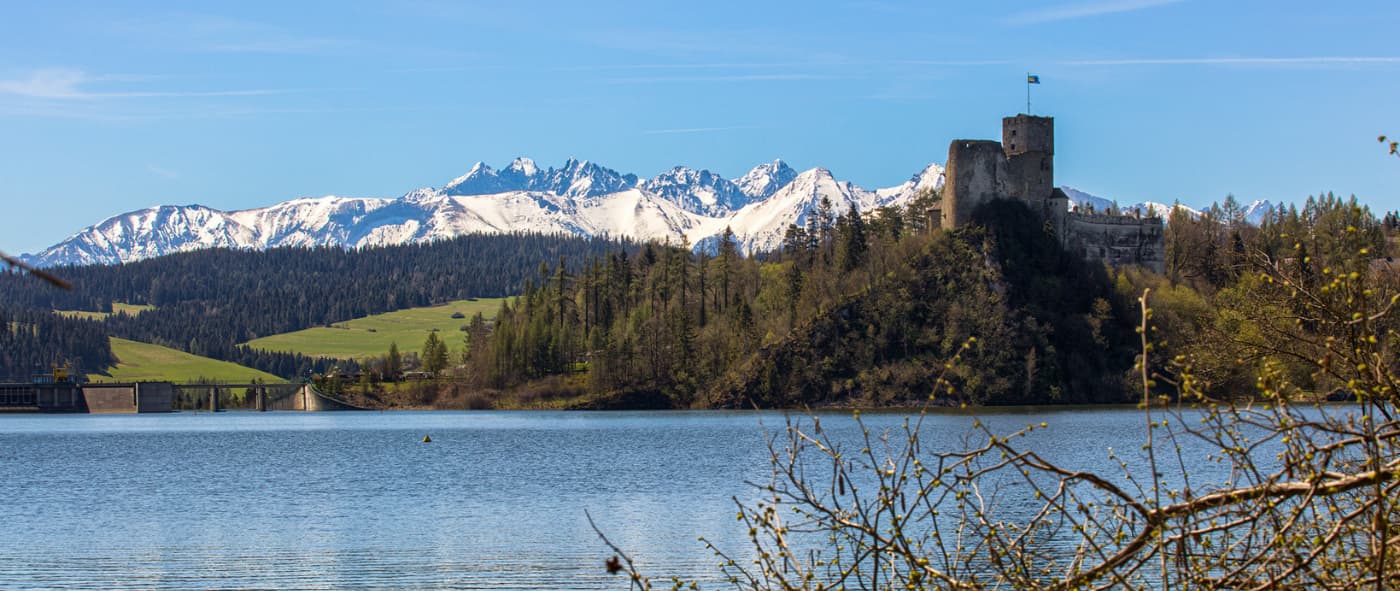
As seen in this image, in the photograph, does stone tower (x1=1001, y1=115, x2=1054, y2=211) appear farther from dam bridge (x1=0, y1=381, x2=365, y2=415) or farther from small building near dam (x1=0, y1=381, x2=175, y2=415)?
small building near dam (x1=0, y1=381, x2=175, y2=415)

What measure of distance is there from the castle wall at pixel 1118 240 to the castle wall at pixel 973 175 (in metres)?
7.98

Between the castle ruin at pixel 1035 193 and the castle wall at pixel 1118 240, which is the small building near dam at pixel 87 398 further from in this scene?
the castle wall at pixel 1118 240

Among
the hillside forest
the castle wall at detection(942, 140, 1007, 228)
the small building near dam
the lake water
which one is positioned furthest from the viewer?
the small building near dam

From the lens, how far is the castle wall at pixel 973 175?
12438 cm

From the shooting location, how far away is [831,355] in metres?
122

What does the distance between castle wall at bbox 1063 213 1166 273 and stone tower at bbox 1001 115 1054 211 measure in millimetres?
3991

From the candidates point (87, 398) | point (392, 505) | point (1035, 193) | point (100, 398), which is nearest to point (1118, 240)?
point (1035, 193)

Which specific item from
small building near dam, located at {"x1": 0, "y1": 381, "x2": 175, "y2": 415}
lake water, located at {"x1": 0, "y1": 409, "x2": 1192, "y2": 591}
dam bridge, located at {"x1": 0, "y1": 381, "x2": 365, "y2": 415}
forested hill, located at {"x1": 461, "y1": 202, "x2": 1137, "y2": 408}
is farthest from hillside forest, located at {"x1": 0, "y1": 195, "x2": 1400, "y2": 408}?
small building near dam, located at {"x1": 0, "y1": 381, "x2": 175, "y2": 415}

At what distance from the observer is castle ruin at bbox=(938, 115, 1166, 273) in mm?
124938

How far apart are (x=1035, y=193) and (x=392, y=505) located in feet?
301

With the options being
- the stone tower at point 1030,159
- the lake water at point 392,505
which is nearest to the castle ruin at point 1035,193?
the stone tower at point 1030,159

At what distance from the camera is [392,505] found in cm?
4466

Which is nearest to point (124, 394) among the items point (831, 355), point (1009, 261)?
point (831, 355)

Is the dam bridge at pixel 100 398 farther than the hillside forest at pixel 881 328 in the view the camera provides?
Yes
